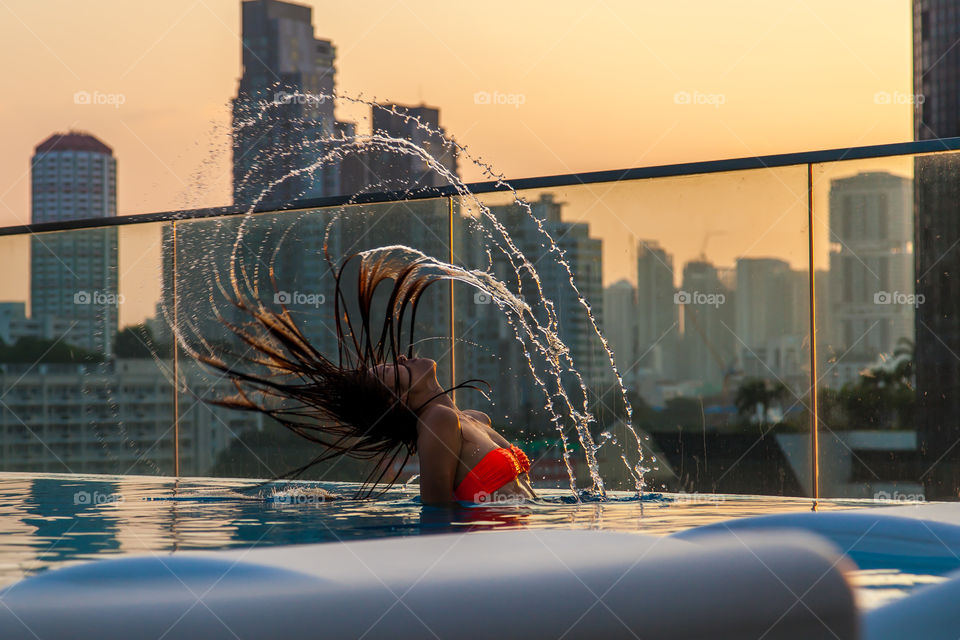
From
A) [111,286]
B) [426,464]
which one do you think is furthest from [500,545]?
[111,286]

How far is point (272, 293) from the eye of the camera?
752 cm

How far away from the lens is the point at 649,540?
2.52m

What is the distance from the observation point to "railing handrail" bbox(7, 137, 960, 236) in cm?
538

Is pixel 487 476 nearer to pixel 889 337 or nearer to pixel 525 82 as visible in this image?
pixel 889 337

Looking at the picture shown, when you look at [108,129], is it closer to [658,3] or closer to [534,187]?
[534,187]

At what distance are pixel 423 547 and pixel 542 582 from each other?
13.0 inches

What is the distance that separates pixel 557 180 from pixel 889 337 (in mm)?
2103

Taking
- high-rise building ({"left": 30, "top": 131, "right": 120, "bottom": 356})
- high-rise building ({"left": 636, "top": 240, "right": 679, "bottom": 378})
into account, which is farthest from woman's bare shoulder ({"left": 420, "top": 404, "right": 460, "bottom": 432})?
high-rise building ({"left": 30, "top": 131, "right": 120, "bottom": 356})

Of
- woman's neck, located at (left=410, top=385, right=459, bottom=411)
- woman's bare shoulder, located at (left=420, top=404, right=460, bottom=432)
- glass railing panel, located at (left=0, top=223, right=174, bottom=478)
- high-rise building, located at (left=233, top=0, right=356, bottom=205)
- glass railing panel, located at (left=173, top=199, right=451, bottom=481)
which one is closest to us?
woman's bare shoulder, located at (left=420, top=404, right=460, bottom=432)

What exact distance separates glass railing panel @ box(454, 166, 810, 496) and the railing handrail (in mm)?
72

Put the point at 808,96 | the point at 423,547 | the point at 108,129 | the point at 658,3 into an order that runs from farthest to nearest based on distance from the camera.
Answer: the point at 808,96
the point at 658,3
the point at 108,129
the point at 423,547

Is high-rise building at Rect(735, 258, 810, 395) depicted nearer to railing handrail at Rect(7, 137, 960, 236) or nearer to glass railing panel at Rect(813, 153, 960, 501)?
glass railing panel at Rect(813, 153, 960, 501)

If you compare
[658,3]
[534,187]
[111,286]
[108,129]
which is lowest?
[111,286]

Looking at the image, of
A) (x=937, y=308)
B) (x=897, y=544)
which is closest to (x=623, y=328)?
(x=937, y=308)
